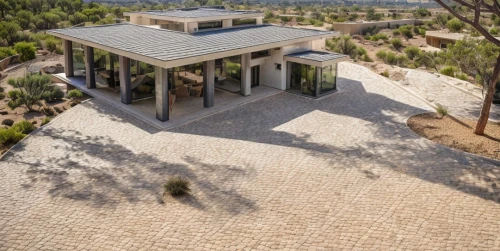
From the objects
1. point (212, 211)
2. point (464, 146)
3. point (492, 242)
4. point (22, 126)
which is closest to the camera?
point (492, 242)

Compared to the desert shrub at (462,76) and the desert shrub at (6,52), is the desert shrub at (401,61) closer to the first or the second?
the desert shrub at (462,76)

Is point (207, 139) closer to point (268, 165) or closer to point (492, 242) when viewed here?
point (268, 165)

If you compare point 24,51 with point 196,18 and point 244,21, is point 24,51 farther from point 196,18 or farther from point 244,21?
point 244,21

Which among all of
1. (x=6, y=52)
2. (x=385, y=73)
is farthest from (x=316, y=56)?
(x=6, y=52)

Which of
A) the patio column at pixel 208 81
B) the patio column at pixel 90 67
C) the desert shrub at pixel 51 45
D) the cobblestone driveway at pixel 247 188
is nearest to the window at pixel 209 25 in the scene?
the patio column at pixel 208 81

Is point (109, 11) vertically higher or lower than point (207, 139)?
higher

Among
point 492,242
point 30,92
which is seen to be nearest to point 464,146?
point 492,242
